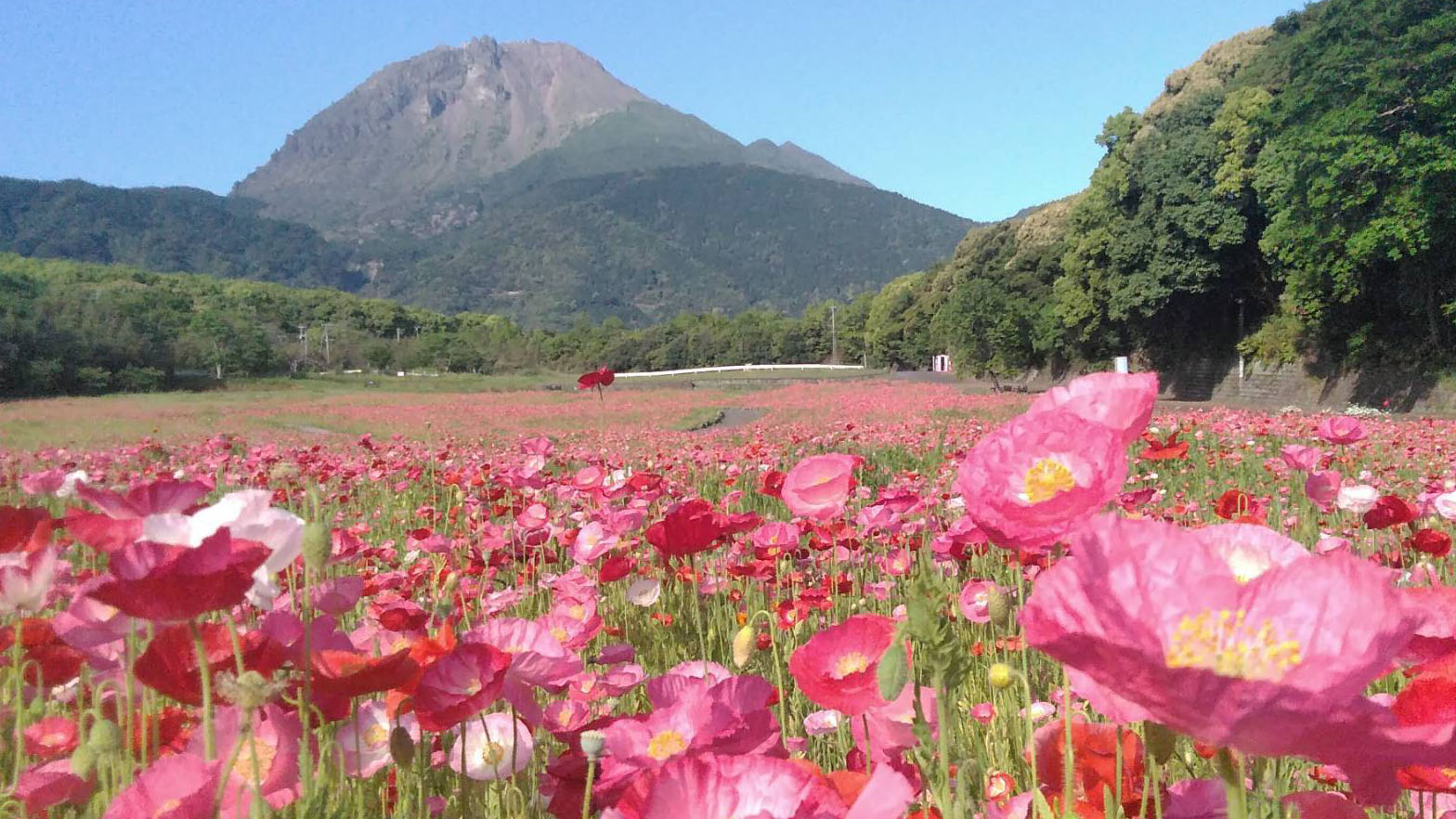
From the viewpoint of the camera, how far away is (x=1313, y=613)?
0.54 m

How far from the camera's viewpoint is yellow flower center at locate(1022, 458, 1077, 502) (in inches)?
32.8

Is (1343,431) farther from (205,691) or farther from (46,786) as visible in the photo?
(46,786)

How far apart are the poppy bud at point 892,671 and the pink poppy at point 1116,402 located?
0.93 ft

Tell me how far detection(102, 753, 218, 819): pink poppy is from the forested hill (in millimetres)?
22335

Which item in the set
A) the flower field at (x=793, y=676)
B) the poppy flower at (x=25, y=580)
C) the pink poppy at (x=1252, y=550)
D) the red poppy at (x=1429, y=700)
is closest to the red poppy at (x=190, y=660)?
the flower field at (x=793, y=676)

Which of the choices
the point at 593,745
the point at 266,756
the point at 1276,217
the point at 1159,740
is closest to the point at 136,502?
the point at 266,756

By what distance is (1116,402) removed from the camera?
901mm

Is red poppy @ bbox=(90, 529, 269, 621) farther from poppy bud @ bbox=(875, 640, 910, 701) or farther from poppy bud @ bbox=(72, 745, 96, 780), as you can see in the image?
poppy bud @ bbox=(875, 640, 910, 701)

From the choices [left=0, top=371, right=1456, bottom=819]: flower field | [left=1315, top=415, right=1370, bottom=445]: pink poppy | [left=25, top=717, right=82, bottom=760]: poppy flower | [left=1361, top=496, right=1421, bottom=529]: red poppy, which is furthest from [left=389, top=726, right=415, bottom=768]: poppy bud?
[left=1315, top=415, right=1370, bottom=445]: pink poppy

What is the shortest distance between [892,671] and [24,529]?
109 centimetres

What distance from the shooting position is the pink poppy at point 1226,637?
48 cm

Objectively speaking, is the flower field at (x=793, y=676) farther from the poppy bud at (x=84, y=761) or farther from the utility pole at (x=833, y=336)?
the utility pole at (x=833, y=336)

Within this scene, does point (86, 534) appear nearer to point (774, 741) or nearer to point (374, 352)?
point (774, 741)

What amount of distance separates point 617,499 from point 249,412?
19.3 metres
